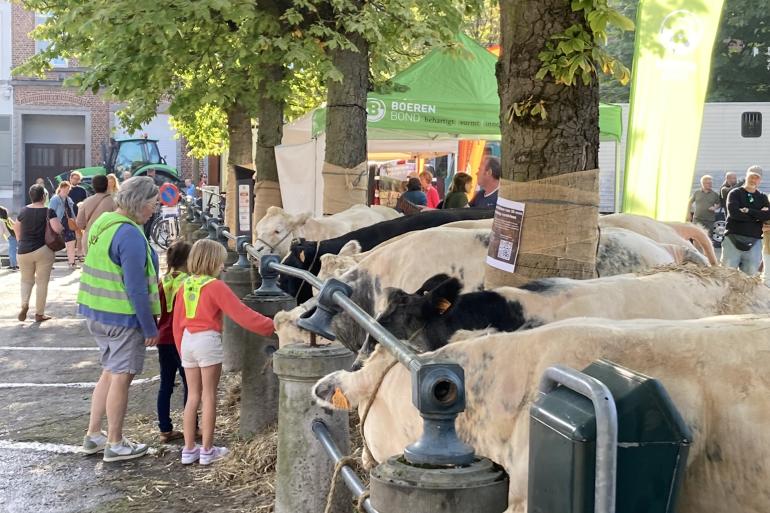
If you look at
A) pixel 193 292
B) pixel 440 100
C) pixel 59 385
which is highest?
pixel 440 100

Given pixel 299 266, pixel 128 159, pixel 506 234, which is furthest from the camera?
pixel 128 159

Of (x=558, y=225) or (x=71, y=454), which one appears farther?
(x=71, y=454)

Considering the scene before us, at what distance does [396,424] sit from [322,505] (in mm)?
1398

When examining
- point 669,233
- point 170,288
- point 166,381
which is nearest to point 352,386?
point 166,381

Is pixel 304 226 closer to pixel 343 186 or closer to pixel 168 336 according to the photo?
pixel 343 186

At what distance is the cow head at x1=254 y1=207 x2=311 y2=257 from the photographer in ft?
30.2

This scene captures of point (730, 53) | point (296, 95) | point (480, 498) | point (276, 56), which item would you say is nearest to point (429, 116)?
point (276, 56)

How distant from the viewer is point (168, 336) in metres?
6.94

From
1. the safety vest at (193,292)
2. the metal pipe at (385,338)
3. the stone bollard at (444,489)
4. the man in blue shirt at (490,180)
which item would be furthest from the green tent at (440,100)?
the stone bollard at (444,489)

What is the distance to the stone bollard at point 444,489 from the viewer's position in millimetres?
1940

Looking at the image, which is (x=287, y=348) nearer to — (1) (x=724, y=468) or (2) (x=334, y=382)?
(2) (x=334, y=382)

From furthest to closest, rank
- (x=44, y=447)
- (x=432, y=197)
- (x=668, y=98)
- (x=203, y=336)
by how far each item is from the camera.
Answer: (x=432, y=197) → (x=668, y=98) → (x=44, y=447) → (x=203, y=336)

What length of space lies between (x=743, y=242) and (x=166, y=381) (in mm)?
9744

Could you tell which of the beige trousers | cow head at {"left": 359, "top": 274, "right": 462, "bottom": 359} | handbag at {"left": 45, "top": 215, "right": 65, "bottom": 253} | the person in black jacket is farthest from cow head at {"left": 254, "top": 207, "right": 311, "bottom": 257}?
the person in black jacket
